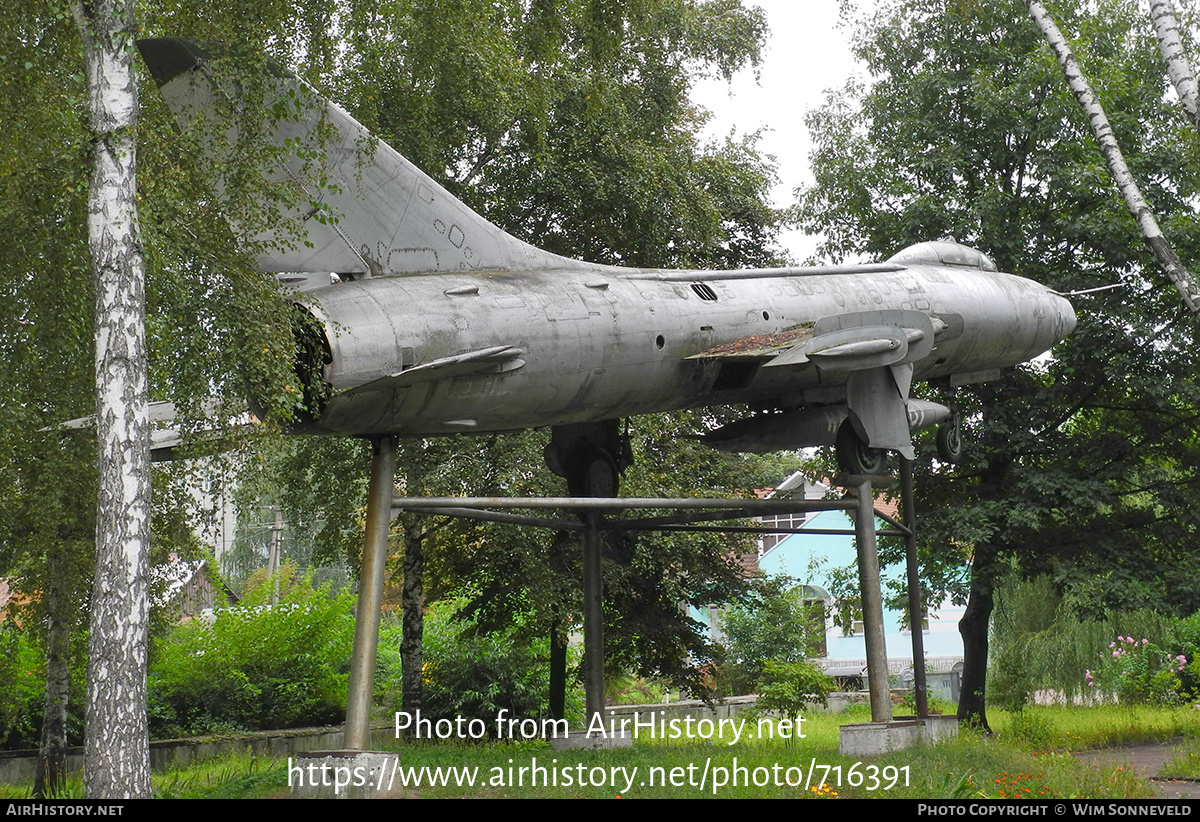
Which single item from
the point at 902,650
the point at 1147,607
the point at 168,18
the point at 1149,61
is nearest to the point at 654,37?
the point at 1149,61

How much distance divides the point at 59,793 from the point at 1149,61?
65.0 feet

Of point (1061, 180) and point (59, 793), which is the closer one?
point (59, 793)

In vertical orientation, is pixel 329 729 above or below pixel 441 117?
below

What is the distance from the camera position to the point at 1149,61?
785 inches

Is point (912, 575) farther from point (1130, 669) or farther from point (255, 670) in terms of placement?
point (255, 670)

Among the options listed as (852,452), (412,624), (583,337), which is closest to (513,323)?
(583,337)

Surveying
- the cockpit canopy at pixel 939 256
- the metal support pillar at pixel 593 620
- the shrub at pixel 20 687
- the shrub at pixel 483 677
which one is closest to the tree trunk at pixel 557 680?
the shrub at pixel 483 677

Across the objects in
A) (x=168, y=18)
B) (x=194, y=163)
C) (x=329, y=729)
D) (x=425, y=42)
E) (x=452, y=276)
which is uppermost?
(x=425, y=42)

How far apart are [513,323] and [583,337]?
74cm

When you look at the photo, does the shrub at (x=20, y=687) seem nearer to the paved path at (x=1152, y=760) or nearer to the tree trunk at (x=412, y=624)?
the tree trunk at (x=412, y=624)
